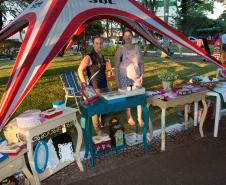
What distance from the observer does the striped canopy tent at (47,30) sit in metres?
3.46

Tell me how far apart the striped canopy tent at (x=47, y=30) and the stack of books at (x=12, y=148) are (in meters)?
0.24

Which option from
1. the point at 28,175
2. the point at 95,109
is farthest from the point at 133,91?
the point at 28,175

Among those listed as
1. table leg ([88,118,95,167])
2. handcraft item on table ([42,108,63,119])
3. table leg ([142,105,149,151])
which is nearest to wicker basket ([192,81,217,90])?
table leg ([142,105,149,151])

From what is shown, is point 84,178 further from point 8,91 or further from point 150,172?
point 8,91

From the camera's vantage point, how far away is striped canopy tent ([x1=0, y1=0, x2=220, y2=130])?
346 centimetres

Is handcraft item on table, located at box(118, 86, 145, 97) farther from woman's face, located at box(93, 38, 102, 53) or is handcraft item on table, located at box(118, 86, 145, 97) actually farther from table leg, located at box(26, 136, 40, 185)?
table leg, located at box(26, 136, 40, 185)

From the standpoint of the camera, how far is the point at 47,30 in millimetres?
3803

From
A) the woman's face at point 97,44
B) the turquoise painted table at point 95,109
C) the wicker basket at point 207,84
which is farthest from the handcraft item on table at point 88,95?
the wicker basket at point 207,84

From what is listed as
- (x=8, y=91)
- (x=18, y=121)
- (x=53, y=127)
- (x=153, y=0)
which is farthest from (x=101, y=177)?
(x=153, y=0)

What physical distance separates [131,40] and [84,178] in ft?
8.63

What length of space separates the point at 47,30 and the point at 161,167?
2602mm

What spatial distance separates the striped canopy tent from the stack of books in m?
0.24

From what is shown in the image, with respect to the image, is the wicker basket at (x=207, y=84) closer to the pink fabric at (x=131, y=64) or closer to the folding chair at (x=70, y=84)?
the pink fabric at (x=131, y=64)

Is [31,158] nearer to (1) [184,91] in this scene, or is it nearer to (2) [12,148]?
(2) [12,148]
